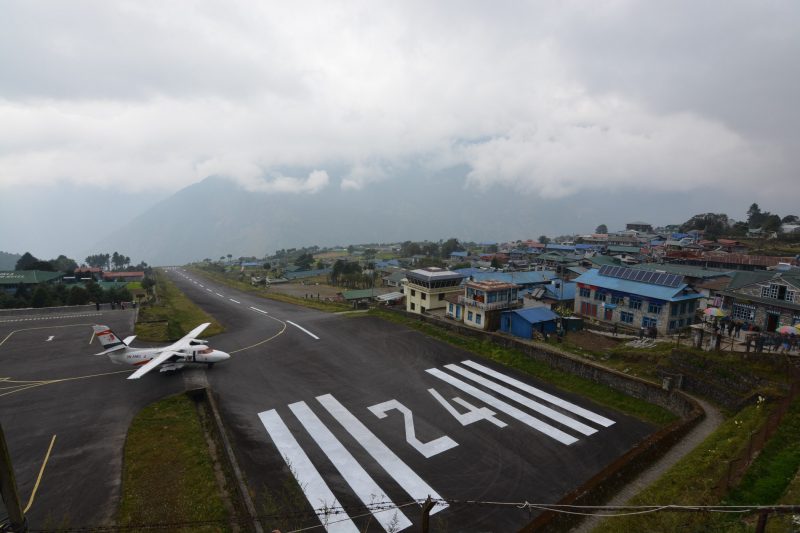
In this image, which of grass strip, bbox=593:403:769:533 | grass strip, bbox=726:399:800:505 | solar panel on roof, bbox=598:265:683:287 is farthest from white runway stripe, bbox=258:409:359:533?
solar panel on roof, bbox=598:265:683:287

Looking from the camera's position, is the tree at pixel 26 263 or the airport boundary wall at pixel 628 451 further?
the tree at pixel 26 263

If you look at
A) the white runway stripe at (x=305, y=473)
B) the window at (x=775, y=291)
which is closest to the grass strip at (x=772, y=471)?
the white runway stripe at (x=305, y=473)

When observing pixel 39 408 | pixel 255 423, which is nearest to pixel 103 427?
pixel 39 408

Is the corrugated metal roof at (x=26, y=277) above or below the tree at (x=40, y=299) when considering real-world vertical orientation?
above

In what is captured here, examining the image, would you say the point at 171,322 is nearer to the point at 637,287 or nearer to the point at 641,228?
the point at 637,287

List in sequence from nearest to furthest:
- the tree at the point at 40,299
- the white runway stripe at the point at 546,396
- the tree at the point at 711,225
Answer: the white runway stripe at the point at 546,396
the tree at the point at 40,299
the tree at the point at 711,225

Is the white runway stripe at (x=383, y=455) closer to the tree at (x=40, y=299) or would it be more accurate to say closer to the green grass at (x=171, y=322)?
the green grass at (x=171, y=322)

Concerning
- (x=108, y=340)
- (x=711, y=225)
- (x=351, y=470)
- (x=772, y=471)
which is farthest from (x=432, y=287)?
(x=711, y=225)
